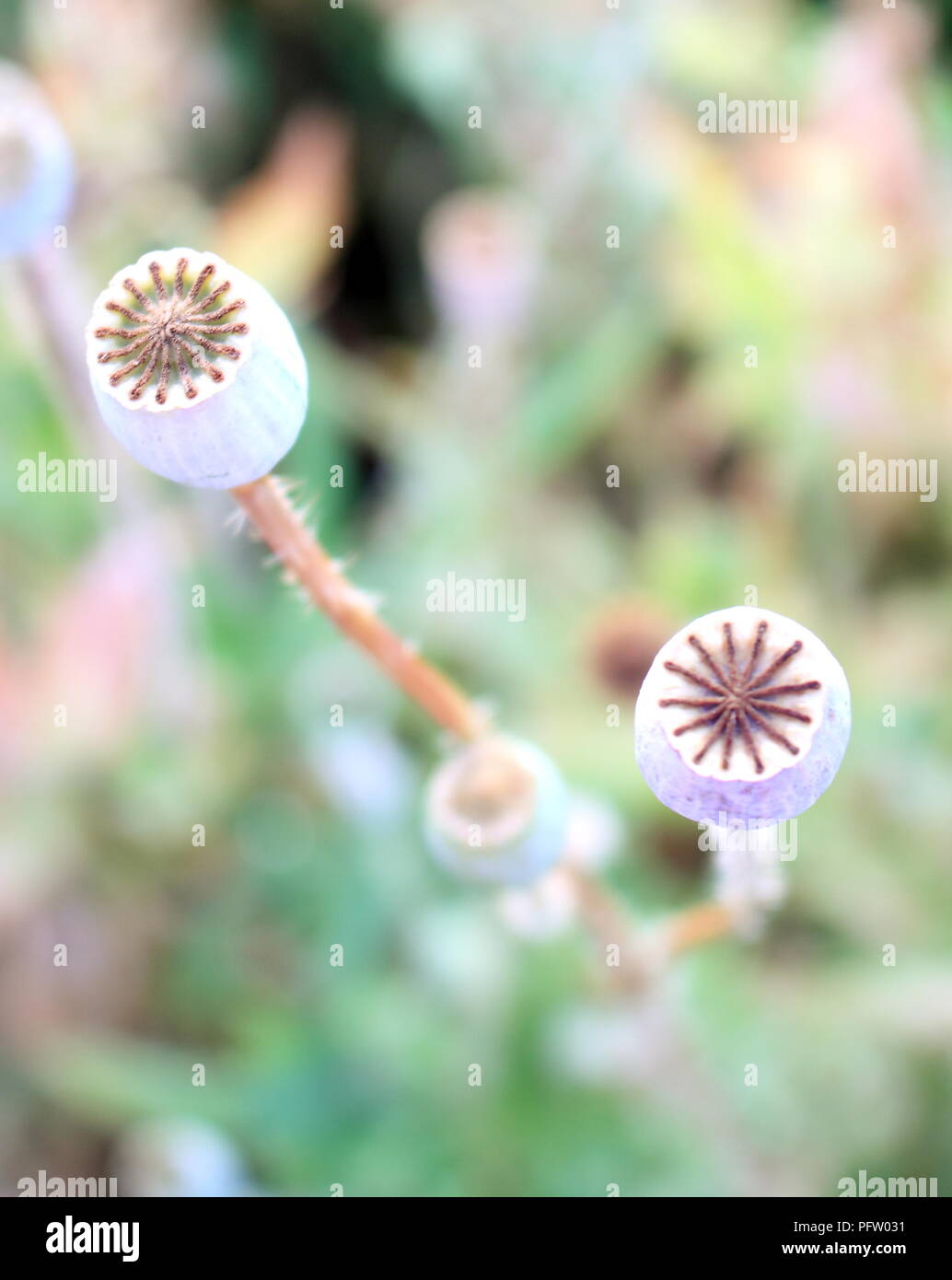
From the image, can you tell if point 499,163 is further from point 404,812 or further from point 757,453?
point 404,812

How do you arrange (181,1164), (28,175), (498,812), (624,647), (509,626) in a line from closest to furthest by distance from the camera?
(498,812)
(28,175)
(181,1164)
(624,647)
(509,626)

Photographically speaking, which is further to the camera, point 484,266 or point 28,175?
point 484,266

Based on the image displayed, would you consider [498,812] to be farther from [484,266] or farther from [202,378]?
[484,266]

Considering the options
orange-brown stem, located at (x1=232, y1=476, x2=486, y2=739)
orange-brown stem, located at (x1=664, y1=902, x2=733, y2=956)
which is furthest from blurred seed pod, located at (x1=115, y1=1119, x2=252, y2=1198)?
orange-brown stem, located at (x1=232, y1=476, x2=486, y2=739)

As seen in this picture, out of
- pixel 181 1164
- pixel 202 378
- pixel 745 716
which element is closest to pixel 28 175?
pixel 202 378

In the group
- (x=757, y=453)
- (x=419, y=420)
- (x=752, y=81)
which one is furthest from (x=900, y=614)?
(x=752, y=81)

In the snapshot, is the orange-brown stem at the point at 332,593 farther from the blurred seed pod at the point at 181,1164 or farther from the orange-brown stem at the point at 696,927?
the blurred seed pod at the point at 181,1164
